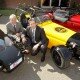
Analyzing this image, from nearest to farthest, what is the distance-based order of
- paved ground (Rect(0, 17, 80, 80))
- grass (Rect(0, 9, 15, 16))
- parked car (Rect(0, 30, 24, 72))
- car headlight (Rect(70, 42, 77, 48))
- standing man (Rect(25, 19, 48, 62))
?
parked car (Rect(0, 30, 24, 72)) → paved ground (Rect(0, 17, 80, 80)) → car headlight (Rect(70, 42, 77, 48)) → standing man (Rect(25, 19, 48, 62)) → grass (Rect(0, 9, 15, 16))

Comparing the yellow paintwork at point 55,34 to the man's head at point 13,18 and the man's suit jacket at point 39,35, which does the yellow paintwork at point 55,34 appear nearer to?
the man's suit jacket at point 39,35

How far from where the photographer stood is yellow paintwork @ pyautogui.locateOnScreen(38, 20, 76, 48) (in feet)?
27.0

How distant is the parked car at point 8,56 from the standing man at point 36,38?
83 centimetres

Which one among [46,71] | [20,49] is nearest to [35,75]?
[46,71]

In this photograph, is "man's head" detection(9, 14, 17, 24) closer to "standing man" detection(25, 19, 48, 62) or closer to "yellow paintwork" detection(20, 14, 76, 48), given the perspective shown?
"standing man" detection(25, 19, 48, 62)

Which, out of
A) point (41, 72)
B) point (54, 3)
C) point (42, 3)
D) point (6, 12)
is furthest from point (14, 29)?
point (54, 3)

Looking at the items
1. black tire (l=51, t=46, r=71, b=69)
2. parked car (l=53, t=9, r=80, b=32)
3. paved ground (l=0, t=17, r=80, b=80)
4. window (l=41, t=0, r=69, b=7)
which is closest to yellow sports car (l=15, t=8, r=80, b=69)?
black tire (l=51, t=46, r=71, b=69)

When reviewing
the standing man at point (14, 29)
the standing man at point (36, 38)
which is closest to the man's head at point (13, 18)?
the standing man at point (14, 29)

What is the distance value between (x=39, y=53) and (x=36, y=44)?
663 mm

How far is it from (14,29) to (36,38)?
3.23ft

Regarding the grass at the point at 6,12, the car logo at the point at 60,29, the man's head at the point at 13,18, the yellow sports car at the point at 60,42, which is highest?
the man's head at the point at 13,18

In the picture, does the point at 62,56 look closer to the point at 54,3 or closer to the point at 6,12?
the point at 6,12

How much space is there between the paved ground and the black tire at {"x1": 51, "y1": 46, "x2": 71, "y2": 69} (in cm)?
25

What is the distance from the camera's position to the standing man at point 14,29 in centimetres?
837
